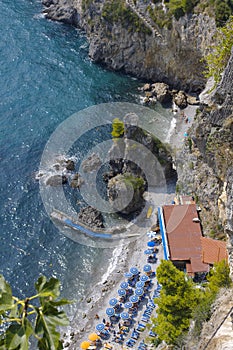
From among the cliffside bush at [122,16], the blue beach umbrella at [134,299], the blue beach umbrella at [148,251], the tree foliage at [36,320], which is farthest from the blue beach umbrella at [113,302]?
the cliffside bush at [122,16]

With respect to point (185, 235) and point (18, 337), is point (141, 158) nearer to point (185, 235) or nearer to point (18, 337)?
point (185, 235)

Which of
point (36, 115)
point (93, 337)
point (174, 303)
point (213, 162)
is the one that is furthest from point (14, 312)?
point (36, 115)

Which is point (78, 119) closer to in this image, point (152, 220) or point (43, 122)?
point (43, 122)

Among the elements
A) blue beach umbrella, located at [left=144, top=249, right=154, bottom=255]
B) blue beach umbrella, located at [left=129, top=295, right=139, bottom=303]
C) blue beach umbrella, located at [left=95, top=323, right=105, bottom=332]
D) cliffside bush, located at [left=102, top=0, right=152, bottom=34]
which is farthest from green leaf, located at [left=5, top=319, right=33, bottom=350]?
cliffside bush, located at [left=102, top=0, right=152, bottom=34]

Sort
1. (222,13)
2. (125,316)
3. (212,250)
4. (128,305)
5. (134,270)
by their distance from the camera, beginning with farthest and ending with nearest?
(222,13) → (134,270) → (212,250) → (128,305) → (125,316)

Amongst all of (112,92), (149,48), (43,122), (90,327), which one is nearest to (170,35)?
(149,48)

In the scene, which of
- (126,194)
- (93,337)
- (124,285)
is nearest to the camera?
(93,337)

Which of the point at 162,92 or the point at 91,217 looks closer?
the point at 91,217
